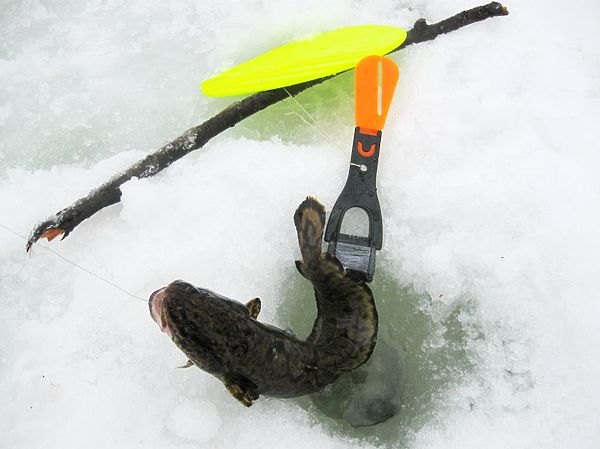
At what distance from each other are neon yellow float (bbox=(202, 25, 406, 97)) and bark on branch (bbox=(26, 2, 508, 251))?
0.27 ft

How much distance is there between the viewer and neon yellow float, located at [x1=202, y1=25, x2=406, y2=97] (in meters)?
2.92

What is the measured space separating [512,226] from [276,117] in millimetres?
1387

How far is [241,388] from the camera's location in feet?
7.77

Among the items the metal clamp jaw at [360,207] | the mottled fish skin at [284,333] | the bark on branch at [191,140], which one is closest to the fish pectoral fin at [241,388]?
the mottled fish skin at [284,333]

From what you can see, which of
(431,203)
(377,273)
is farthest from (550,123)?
(377,273)

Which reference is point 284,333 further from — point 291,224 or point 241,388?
point 291,224

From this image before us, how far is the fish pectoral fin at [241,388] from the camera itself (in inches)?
92.4

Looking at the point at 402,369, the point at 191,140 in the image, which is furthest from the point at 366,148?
the point at 402,369

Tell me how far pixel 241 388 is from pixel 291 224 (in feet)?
2.91

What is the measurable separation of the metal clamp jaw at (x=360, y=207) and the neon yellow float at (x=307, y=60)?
15.9 inches

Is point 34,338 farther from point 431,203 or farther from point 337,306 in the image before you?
point 431,203

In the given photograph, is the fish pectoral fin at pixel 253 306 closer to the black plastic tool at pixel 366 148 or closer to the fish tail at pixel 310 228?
the fish tail at pixel 310 228

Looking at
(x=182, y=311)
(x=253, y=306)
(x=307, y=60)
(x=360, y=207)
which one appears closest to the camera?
(x=182, y=311)

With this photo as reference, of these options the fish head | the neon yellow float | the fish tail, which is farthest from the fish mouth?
the neon yellow float
